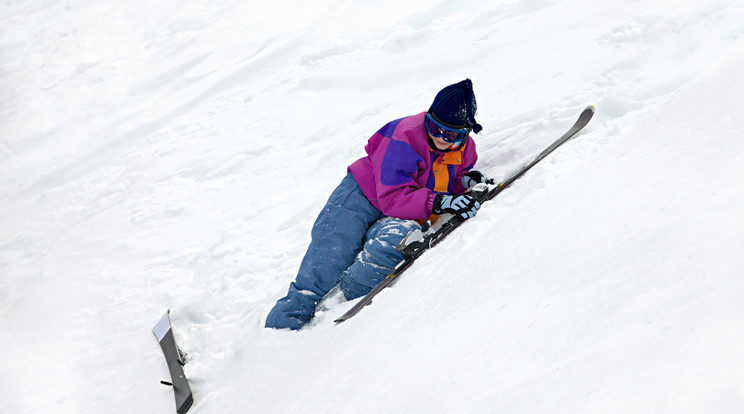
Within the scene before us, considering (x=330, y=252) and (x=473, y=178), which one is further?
(x=473, y=178)

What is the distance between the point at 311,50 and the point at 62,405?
18.9 ft

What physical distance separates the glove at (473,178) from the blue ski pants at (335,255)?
0.59 meters

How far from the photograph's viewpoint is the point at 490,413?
1.46 m

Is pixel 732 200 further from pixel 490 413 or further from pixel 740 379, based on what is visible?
pixel 490 413

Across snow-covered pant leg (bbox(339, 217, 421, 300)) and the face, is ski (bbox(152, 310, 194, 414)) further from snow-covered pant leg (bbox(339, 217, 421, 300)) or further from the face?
the face

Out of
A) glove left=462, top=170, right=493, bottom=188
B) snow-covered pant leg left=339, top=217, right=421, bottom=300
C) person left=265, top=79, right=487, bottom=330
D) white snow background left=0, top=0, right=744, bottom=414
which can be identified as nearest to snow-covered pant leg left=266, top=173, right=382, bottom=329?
person left=265, top=79, right=487, bottom=330

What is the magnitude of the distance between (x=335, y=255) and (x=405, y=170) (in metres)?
0.69

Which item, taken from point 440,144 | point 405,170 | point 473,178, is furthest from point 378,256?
point 473,178

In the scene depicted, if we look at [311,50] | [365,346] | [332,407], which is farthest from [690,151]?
[311,50]

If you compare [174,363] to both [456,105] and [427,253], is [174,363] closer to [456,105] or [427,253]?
[427,253]

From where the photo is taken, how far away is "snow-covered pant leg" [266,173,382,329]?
3.52 metres

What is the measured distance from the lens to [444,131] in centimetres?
331

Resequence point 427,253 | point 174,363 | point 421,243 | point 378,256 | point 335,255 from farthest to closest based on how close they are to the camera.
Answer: point 174,363, point 335,255, point 378,256, point 421,243, point 427,253

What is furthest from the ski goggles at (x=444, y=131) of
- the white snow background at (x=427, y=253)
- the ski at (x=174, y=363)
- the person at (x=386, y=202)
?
the ski at (x=174, y=363)
